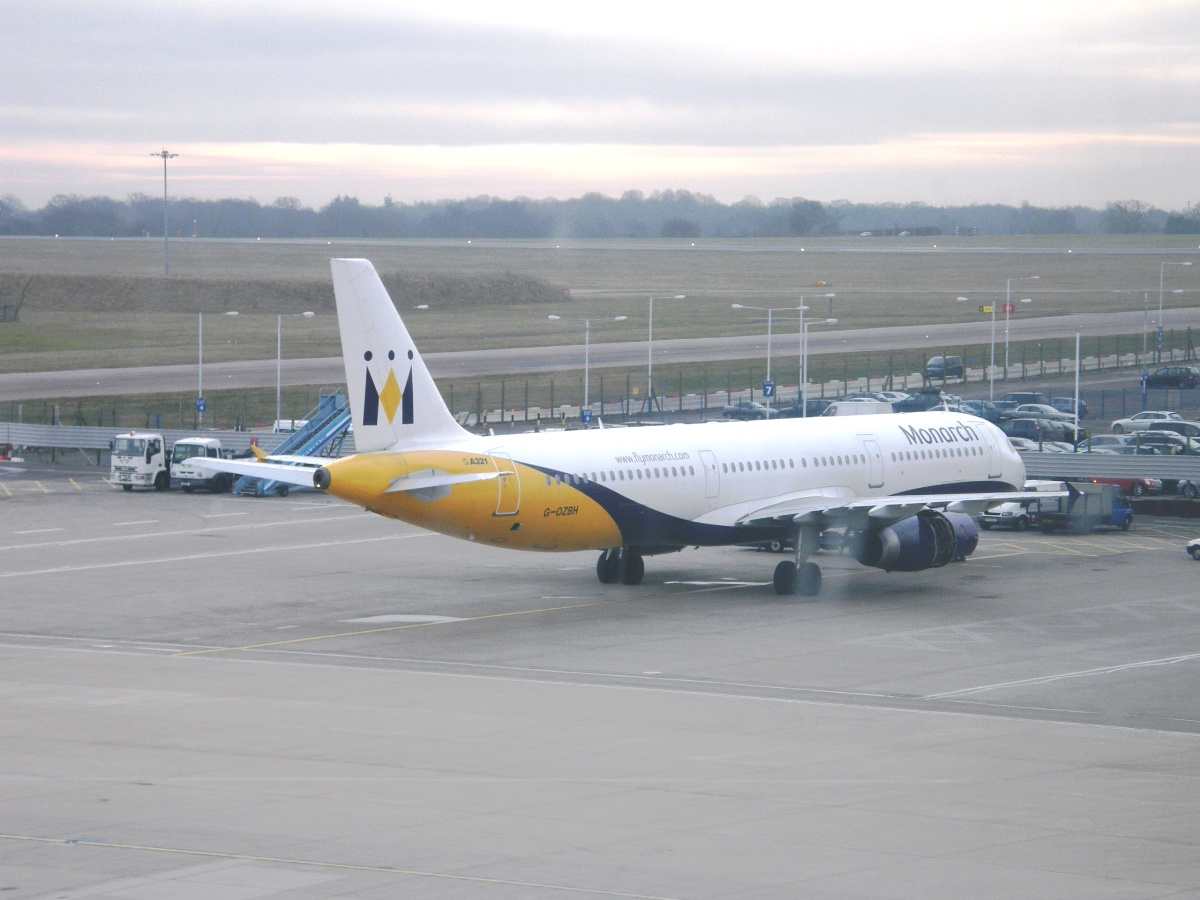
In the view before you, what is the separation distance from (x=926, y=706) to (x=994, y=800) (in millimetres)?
7271

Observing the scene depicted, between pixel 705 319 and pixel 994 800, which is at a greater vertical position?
pixel 705 319

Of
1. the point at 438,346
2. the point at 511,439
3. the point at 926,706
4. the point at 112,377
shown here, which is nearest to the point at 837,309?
the point at 438,346

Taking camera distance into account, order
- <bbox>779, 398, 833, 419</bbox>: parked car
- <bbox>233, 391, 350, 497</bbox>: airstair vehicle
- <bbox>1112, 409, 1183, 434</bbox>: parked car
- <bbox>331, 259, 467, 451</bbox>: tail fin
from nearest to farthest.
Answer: <bbox>331, 259, 467, 451</bbox>: tail fin < <bbox>233, 391, 350, 497</bbox>: airstair vehicle < <bbox>1112, 409, 1183, 434</bbox>: parked car < <bbox>779, 398, 833, 419</bbox>: parked car

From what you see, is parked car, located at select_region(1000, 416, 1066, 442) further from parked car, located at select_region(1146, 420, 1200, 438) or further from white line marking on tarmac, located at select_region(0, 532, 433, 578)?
white line marking on tarmac, located at select_region(0, 532, 433, 578)

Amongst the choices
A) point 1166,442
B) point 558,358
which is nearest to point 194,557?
point 1166,442

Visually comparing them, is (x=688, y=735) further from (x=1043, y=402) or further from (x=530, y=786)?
(x=1043, y=402)

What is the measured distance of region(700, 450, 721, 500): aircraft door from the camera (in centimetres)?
4422

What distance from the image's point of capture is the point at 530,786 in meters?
22.6

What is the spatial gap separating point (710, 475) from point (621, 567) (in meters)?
3.63

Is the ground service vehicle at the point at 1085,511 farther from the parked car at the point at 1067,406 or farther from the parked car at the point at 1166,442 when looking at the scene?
the parked car at the point at 1067,406

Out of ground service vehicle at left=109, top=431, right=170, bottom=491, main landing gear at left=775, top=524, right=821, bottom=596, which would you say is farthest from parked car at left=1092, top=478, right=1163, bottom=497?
ground service vehicle at left=109, top=431, right=170, bottom=491

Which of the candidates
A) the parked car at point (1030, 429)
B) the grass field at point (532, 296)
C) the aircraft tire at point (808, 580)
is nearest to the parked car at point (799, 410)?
the parked car at point (1030, 429)

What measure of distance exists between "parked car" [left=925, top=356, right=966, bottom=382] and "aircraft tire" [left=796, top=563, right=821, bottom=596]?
6711 cm

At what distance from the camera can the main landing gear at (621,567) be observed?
45.0 metres
